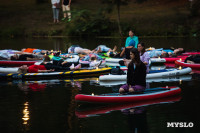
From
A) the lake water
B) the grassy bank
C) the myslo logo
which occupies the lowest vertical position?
the myslo logo

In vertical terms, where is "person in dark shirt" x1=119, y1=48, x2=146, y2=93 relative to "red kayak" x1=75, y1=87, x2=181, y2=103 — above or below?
above

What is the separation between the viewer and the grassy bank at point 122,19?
3228cm

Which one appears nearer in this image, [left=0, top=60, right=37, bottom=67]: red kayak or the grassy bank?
[left=0, top=60, right=37, bottom=67]: red kayak

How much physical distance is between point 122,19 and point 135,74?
925 inches

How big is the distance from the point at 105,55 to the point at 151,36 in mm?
12599

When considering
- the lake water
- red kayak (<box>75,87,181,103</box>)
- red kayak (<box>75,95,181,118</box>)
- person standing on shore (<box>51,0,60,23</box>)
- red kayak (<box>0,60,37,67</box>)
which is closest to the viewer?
the lake water

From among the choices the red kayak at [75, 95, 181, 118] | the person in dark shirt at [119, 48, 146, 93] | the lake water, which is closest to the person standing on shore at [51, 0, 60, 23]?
the lake water

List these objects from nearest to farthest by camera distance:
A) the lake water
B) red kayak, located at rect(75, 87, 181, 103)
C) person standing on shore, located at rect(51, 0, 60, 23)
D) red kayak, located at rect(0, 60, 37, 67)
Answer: the lake water → red kayak, located at rect(75, 87, 181, 103) → red kayak, located at rect(0, 60, 37, 67) → person standing on shore, located at rect(51, 0, 60, 23)

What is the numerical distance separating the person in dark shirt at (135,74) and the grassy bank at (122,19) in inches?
857

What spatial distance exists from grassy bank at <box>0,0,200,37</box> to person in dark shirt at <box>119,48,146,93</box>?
21.8 meters

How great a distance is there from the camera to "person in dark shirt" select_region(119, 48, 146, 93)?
34.0ft

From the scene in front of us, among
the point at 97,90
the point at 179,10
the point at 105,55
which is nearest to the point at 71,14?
the point at 179,10

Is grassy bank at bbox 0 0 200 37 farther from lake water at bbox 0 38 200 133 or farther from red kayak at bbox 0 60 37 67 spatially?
lake water at bbox 0 38 200 133

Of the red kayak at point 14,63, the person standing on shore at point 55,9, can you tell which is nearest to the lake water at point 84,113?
the red kayak at point 14,63
